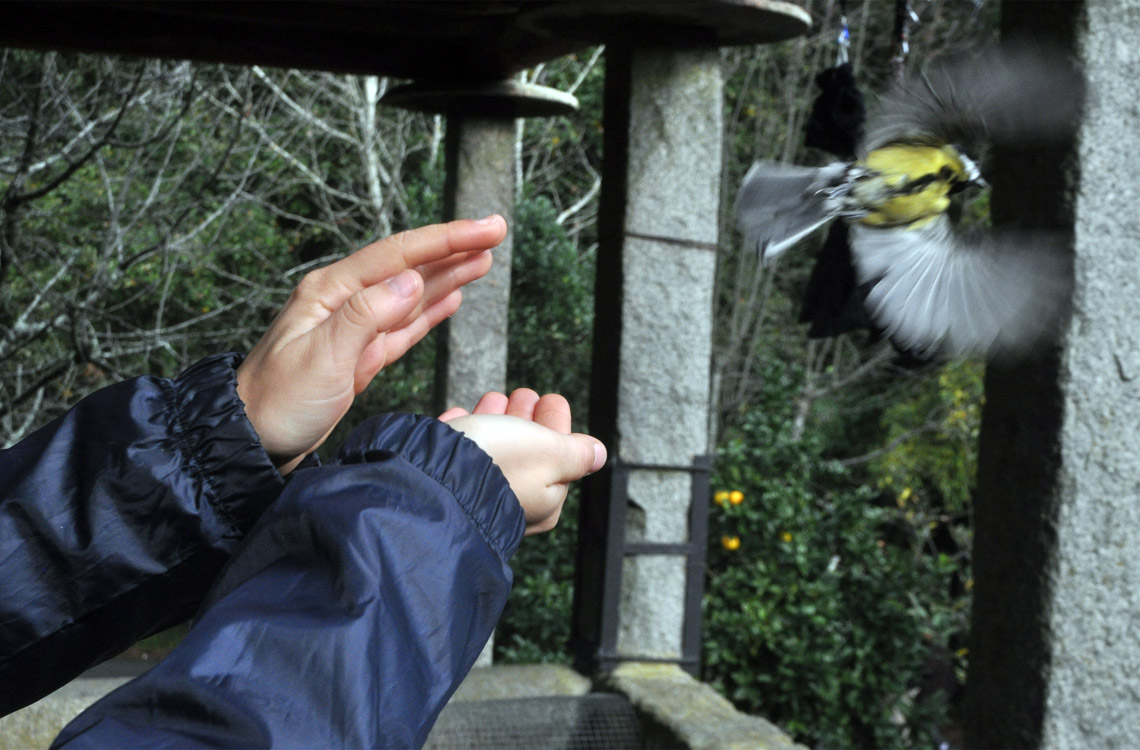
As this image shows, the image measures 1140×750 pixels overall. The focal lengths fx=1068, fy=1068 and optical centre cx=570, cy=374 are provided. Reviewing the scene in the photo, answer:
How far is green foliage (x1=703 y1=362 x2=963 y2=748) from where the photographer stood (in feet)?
12.9

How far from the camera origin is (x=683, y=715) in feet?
8.25

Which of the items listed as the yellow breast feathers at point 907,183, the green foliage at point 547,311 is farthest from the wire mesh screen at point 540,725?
the green foliage at point 547,311

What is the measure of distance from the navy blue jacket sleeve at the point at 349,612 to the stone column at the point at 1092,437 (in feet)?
3.74

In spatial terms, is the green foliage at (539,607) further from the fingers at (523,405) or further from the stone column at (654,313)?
the fingers at (523,405)

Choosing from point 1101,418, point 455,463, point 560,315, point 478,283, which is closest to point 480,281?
point 478,283

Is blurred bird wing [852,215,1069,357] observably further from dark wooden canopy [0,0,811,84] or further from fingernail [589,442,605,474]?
dark wooden canopy [0,0,811,84]

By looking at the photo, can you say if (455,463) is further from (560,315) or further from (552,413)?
(560,315)

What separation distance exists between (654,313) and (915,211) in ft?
5.39

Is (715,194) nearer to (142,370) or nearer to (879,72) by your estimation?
(142,370)

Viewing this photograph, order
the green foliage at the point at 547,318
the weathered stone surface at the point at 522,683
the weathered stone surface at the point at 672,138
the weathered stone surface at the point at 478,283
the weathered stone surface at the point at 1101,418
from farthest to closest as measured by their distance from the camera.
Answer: the green foliage at the point at 547,318, the weathered stone surface at the point at 478,283, the weathered stone surface at the point at 522,683, the weathered stone surface at the point at 672,138, the weathered stone surface at the point at 1101,418

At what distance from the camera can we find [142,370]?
17.6 ft

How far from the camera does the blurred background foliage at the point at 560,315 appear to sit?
160 inches

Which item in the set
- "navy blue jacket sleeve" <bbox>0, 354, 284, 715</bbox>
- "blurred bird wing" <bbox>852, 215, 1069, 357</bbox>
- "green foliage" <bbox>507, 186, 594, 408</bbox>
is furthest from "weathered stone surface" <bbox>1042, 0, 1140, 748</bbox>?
"green foliage" <bbox>507, 186, 594, 408</bbox>

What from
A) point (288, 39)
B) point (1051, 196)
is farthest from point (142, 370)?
point (1051, 196)
